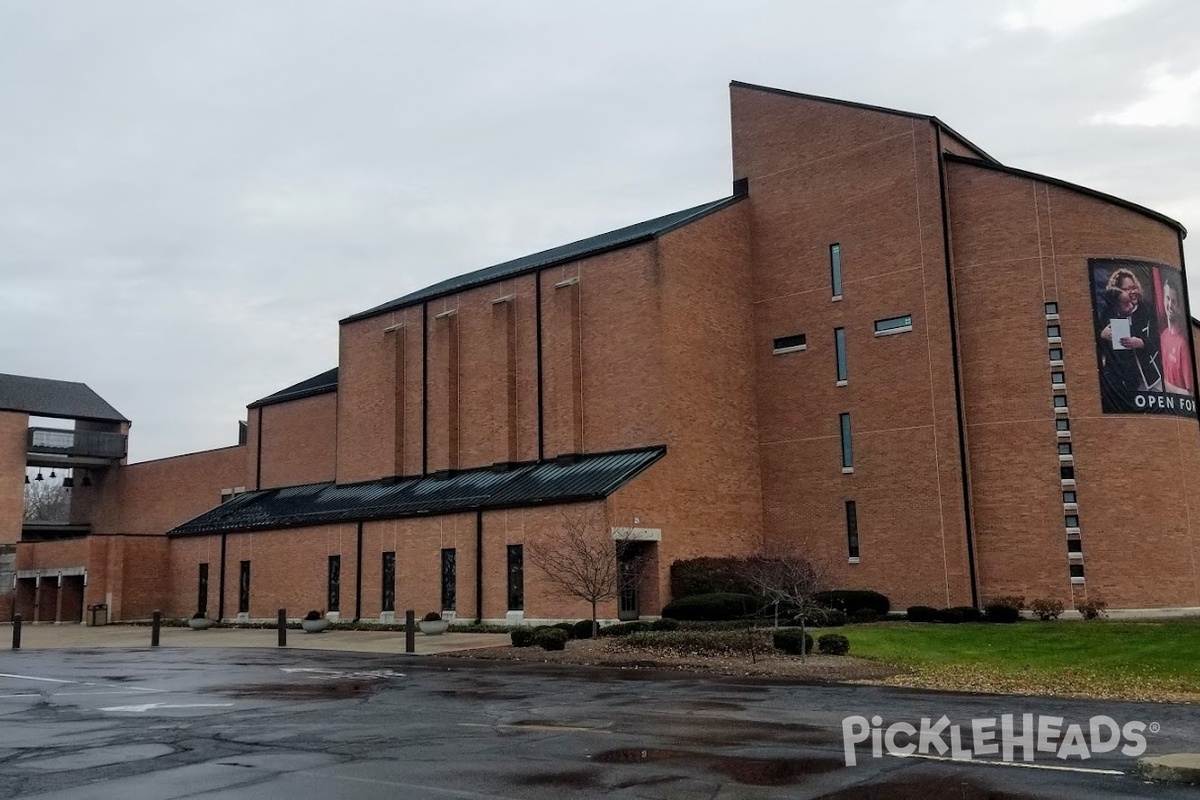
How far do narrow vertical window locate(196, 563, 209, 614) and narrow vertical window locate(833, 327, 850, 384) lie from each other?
104 feet

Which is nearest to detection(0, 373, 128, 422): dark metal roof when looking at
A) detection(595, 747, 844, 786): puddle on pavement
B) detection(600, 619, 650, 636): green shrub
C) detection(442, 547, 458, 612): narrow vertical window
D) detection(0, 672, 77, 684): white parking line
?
detection(442, 547, 458, 612): narrow vertical window

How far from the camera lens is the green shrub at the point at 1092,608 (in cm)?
3309

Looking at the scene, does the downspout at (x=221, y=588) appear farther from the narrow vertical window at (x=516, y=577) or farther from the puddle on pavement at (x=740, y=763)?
the puddle on pavement at (x=740, y=763)

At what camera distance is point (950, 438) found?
1421 inches

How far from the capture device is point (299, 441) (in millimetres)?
54188

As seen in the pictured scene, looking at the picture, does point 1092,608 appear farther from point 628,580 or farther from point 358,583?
point 358,583

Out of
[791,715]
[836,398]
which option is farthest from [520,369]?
[791,715]

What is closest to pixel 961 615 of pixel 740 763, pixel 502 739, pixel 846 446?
pixel 846 446

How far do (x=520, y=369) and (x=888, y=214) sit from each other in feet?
51.6

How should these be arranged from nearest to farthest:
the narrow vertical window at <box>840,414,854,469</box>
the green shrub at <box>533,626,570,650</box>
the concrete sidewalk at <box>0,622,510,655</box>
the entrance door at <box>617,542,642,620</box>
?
the green shrub at <box>533,626,570,650</box>
the concrete sidewalk at <box>0,622,510,655</box>
the entrance door at <box>617,542,642,620</box>
the narrow vertical window at <box>840,414,854,469</box>

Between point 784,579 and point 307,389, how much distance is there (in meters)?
33.3

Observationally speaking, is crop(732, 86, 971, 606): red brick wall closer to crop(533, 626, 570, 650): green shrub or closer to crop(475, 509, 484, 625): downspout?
crop(475, 509, 484, 625): downspout

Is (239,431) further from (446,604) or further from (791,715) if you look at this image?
(791,715)

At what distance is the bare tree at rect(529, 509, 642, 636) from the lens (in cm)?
3028
